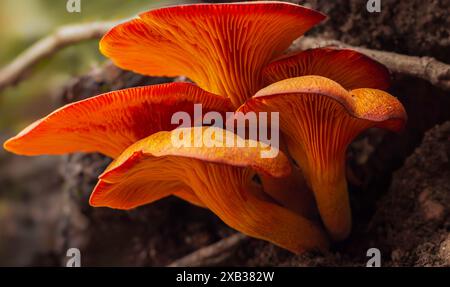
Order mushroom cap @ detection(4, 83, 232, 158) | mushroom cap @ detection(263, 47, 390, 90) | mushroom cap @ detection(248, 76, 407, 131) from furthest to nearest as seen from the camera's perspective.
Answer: mushroom cap @ detection(263, 47, 390, 90) → mushroom cap @ detection(4, 83, 232, 158) → mushroom cap @ detection(248, 76, 407, 131)

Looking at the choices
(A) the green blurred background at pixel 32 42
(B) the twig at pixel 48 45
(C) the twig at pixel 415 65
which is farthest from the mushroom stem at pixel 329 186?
(A) the green blurred background at pixel 32 42

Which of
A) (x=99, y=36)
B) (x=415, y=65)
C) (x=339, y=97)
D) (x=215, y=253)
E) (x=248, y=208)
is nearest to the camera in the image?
(x=339, y=97)

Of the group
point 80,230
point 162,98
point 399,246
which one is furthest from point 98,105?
point 80,230

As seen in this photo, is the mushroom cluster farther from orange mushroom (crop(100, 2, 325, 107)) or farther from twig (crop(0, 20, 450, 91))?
twig (crop(0, 20, 450, 91))

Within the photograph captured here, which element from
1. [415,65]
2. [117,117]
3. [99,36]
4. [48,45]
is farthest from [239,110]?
[48,45]

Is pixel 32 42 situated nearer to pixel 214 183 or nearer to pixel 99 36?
pixel 99 36

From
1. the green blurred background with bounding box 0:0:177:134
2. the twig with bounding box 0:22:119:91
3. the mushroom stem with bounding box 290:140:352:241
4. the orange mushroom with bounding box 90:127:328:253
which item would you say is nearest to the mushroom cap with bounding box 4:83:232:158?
the orange mushroom with bounding box 90:127:328:253

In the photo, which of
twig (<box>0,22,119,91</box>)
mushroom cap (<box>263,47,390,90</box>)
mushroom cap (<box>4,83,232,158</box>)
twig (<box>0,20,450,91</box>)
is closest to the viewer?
mushroom cap (<box>4,83,232,158</box>)
